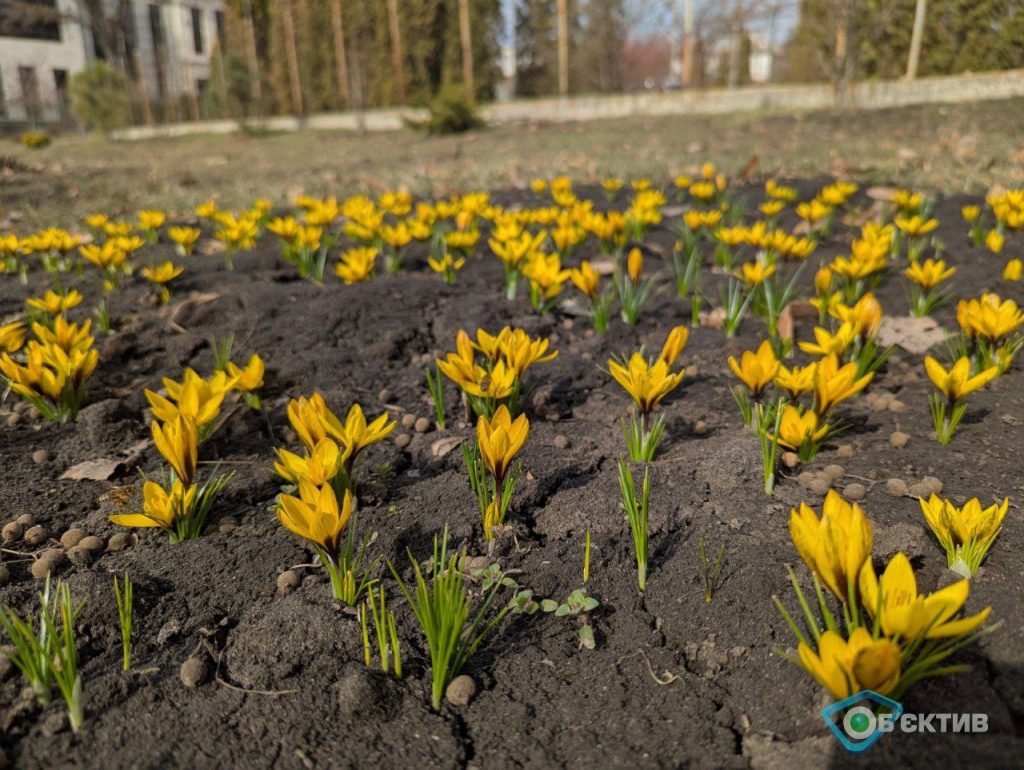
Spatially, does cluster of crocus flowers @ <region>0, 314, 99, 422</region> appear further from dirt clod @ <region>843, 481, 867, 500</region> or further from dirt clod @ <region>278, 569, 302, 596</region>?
dirt clod @ <region>843, 481, 867, 500</region>

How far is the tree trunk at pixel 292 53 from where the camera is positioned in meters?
21.5

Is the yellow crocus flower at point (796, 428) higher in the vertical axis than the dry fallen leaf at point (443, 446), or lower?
higher

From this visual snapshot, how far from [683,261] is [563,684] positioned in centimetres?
284

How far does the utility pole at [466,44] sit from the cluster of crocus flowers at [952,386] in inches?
664

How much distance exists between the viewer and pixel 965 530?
1.20 meters

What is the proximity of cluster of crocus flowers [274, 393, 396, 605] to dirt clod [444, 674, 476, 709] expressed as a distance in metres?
0.25

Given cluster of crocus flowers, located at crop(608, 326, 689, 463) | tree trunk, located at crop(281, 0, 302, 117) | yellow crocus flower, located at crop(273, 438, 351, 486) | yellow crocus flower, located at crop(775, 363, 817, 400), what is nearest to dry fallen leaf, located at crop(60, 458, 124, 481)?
yellow crocus flower, located at crop(273, 438, 351, 486)


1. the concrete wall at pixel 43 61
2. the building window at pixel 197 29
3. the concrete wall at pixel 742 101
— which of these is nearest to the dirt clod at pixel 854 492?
the concrete wall at pixel 742 101

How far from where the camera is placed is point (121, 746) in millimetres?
1009

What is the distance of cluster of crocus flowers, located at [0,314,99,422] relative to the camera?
1792 millimetres

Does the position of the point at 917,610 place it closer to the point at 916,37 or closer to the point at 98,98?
the point at 916,37

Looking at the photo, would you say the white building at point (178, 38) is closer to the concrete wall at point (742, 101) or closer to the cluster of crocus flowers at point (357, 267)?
the concrete wall at point (742, 101)

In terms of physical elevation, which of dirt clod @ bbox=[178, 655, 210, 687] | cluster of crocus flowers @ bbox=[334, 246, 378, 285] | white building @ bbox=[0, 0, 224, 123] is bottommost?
dirt clod @ bbox=[178, 655, 210, 687]

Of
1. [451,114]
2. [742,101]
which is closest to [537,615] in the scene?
[451,114]
